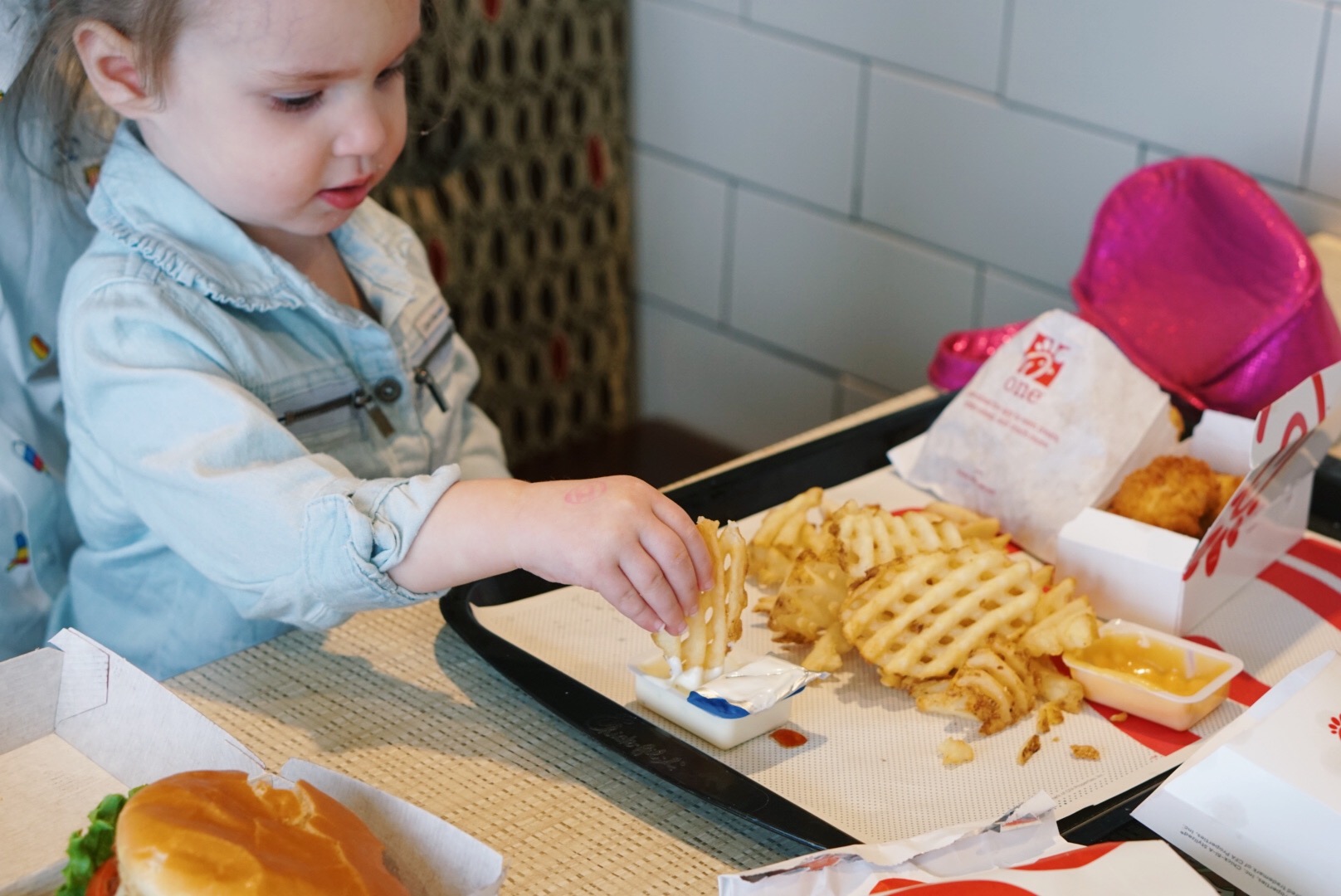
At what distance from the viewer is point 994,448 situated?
1.33 m

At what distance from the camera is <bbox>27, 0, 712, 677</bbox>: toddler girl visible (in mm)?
1027

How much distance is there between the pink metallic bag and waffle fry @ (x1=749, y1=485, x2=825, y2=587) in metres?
0.41

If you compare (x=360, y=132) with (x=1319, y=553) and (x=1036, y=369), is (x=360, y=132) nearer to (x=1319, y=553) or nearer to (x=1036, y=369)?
(x=1036, y=369)

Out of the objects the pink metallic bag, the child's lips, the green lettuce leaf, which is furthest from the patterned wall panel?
the green lettuce leaf

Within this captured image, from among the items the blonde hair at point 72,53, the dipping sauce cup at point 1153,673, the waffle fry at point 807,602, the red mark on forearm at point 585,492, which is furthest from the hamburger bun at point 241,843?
the blonde hair at point 72,53

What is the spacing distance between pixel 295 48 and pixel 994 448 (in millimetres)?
690

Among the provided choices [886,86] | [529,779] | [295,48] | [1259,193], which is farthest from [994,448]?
[886,86]

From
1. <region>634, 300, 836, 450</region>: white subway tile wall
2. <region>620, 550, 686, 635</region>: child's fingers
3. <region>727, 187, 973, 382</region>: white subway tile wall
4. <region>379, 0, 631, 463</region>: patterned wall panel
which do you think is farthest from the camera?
<region>634, 300, 836, 450</region>: white subway tile wall

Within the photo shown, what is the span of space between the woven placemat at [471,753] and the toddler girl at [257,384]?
6 centimetres

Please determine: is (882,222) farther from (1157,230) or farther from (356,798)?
(356,798)

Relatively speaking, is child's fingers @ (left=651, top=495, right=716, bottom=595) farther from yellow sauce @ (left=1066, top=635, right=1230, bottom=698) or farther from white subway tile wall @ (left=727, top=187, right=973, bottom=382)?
white subway tile wall @ (left=727, top=187, right=973, bottom=382)

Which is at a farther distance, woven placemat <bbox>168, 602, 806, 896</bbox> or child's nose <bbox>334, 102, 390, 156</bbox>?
child's nose <bbox>334, 102, 390, 156</bbox>

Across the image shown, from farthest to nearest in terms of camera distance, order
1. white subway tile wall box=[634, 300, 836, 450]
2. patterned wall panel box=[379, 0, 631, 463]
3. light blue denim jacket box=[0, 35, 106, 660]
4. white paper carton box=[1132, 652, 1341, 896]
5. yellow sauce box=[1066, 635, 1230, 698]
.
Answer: white subway tile wall box=[634, 300, 836, 450] < patterned wall panel box=[379, 0, 631, 463] < light blue denim jacket box=[0, 35, 106, 660] < yellow sauce box=[1066, 635, 1230, 698] < white paper carton box=[1132, 652, 1341, 896]

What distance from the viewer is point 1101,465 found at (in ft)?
4.16
